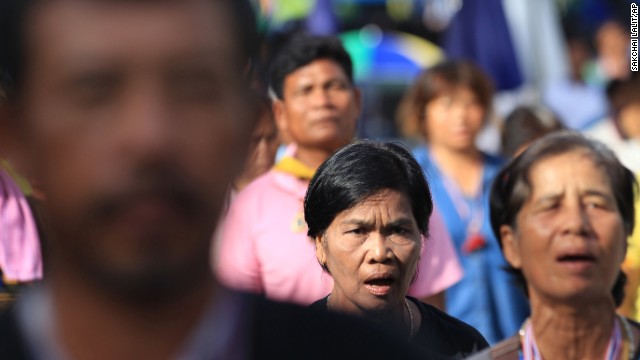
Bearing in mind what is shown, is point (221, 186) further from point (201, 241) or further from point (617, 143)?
point (617, 143)

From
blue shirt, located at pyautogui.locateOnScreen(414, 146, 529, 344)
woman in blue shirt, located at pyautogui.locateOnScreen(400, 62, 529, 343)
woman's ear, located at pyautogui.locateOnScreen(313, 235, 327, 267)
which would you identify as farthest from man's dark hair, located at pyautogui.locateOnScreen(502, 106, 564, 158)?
woman's ear, located at pyautogui.locateOnScreen(313, 235, 327, 267)

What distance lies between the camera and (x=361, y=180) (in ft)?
11.4

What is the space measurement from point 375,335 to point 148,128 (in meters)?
0.38

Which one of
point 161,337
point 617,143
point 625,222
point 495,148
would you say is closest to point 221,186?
point 161,337

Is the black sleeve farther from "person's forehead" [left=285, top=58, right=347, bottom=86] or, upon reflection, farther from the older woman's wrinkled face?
"person's forehead" [left=285, top=58, right=347, bottom=86]

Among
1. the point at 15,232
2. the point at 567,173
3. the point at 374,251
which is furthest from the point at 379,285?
the point at 15,232

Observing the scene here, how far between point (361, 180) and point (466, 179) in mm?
2563

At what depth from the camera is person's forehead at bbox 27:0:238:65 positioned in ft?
4.58

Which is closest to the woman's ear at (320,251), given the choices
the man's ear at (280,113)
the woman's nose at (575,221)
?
the woman's nose at (575,221)

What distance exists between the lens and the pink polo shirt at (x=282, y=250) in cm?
414

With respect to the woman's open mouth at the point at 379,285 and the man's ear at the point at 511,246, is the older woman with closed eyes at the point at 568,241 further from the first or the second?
the woman's open mouth at the point at 379,285

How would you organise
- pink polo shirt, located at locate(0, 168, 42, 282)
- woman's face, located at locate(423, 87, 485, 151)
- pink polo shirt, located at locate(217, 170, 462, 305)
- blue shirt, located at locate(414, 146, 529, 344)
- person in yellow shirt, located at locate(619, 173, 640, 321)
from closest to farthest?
pink polo shirt, located at locate(217, 170, 462, 305) < pink polo shirt, located at locate(0, 168, 42, 282) < person in yellow shirt, located at locate(619, 173, 640, 321) < blue shirt, located at locate(414, 146, 529, 344) < woman's face, located at locate(423, 87, 485, 151)

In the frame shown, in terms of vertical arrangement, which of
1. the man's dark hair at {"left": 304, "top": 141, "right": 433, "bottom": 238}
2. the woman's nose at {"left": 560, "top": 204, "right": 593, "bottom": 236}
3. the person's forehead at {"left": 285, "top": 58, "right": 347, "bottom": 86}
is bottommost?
the woman's nose at {"left": 560, "top": 204, "right": 593, "bottom": 236}

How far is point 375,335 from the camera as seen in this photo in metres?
1.54
